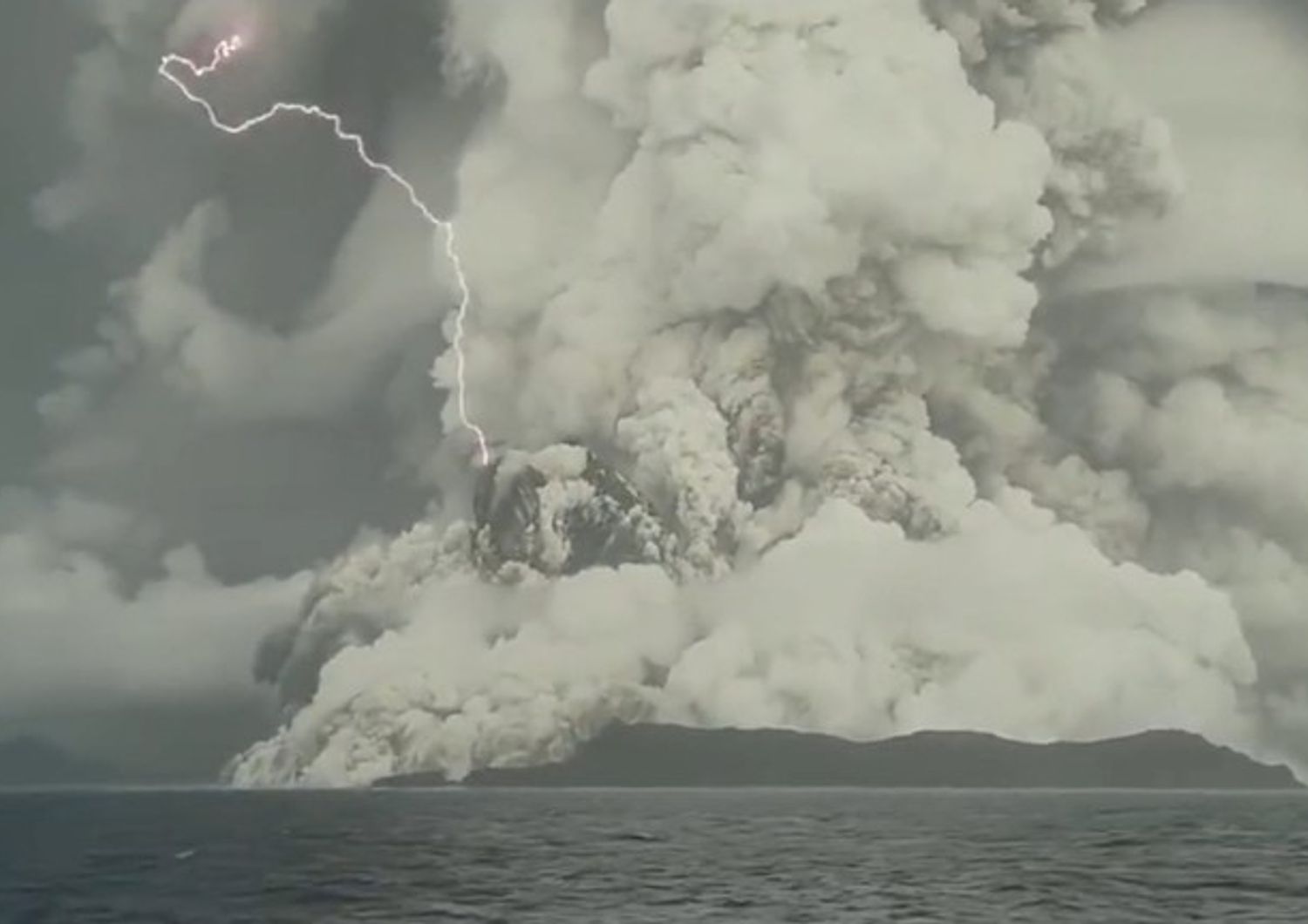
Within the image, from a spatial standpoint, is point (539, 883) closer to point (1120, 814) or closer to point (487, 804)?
point (1120, 814)

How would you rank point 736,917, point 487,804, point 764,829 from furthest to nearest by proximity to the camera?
point 487,804 < point 764,829 < point 736,917

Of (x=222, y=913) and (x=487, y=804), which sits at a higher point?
(x=487, y=804)

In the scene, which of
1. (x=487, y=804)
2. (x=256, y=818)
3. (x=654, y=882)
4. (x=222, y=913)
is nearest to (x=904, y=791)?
(x=487, y=804)

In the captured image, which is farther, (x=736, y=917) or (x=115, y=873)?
(x=115, y=873)

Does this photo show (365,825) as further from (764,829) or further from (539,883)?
(539,883)

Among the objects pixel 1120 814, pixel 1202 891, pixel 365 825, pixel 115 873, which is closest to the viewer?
pixel 1202 891

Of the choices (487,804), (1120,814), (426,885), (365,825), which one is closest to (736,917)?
(426,885)
